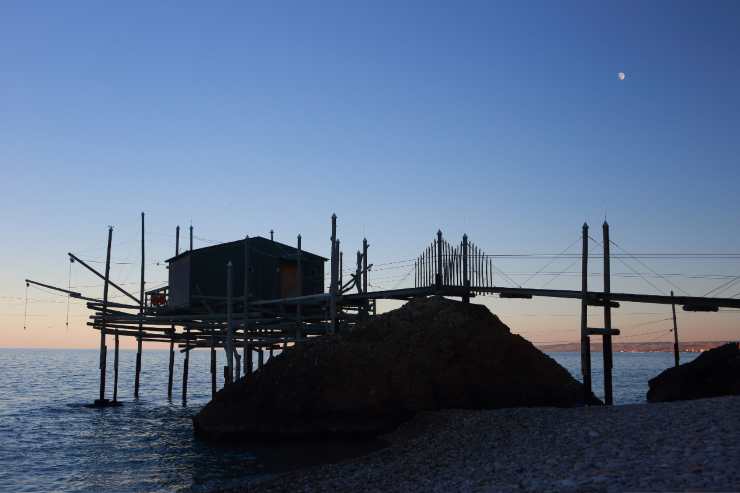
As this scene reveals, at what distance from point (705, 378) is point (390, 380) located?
1507 centimetres

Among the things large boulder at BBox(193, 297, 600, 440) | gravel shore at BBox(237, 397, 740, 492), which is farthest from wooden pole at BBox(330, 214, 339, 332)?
gravel shore at BBox(237, 397, 740, 492)

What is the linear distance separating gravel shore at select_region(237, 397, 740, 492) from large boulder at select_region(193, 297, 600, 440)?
2.23 metres

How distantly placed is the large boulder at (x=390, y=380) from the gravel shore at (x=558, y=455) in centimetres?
223

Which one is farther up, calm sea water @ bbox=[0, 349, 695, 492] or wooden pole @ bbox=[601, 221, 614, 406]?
wooden pole @ bbox=[601, 221, 614, 406]

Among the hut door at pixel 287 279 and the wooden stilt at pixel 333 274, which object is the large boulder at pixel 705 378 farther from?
the hut door at pixel 287 279

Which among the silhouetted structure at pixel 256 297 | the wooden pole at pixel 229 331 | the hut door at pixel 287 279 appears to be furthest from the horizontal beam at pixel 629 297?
the hut door at pixel 287 279

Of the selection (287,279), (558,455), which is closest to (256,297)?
(287,279)

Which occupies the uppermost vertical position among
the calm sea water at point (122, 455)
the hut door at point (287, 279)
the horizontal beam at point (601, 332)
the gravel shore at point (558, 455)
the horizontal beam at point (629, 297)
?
the hut door at point (287, 279)

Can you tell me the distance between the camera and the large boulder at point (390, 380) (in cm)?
2200

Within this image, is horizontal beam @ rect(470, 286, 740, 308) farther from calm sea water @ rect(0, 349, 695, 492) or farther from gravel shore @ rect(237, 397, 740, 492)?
calm sea water @ rect(0, 349, 695, 492)

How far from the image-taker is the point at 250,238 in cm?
3691

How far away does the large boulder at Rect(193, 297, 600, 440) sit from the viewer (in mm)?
22000

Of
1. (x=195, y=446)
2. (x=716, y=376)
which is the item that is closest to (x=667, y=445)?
(x=195, y=446)

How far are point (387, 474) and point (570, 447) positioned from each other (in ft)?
12.3
